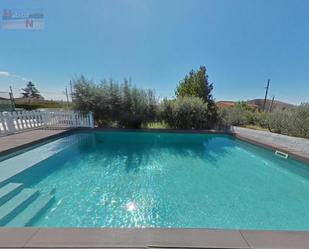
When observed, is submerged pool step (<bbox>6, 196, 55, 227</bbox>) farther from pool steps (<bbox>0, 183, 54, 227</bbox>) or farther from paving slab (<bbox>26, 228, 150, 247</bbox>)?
paving slab (<bbox>26, 228, 150, 247</bbox>)

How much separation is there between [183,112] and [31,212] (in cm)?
798

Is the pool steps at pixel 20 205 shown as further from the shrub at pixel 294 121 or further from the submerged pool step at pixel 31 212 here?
the shrub at pixel 294 121

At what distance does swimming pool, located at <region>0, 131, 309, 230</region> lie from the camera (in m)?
2.52

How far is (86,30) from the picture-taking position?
7539 millimetres

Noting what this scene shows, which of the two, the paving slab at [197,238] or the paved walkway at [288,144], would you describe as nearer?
the paving slab at [197,238]

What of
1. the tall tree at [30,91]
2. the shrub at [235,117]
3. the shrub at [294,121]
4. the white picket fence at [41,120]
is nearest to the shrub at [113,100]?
the white picket fence at [41,120]

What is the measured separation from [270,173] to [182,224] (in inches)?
141

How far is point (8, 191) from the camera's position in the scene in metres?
2.73

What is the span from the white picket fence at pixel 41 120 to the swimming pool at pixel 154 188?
194 cm

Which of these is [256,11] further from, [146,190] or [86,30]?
[146,190]

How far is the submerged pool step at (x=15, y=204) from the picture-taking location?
7.23ft

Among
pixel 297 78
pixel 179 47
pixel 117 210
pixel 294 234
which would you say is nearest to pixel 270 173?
pixel 294 234

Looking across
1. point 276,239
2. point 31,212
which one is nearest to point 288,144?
point 276,239

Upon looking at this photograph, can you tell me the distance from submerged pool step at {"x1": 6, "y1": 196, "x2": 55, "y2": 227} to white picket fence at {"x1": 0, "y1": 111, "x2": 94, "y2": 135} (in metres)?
4.95
